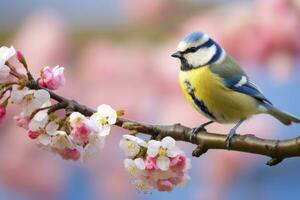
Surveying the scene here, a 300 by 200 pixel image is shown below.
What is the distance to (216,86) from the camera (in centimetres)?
84

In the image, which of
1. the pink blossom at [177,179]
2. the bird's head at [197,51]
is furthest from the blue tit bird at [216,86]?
the pink blossom at [177,179]

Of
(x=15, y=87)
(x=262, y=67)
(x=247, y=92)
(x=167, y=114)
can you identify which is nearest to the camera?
(x=15, y=87)

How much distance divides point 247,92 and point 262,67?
413 millimetres

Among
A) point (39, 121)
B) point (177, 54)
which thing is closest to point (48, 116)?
point (39, 121)

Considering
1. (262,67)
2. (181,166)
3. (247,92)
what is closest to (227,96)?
(247,92)

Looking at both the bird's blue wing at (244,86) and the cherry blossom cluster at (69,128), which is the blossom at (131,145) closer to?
the cherry blossom cluster at (69,128)

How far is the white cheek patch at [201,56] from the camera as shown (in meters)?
0.82

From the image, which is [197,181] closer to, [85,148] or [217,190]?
[217,190]

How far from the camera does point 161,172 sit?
62 cm

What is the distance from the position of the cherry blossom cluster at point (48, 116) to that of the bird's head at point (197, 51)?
21cm

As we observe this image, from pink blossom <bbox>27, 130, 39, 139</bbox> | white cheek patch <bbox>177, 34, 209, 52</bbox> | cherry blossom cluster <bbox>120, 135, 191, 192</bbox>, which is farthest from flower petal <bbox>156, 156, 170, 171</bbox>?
white cheek patch <bbox>177, 34, 209, 52</bbox>

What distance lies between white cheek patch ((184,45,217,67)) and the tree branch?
219 mm

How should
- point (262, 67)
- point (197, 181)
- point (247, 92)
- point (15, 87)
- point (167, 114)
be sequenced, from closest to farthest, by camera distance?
point (15, 87), point (247, 92), point (262, 67), point (167, 114), point (197, 181)

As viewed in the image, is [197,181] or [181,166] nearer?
[181,166]
